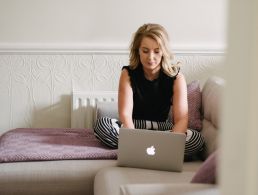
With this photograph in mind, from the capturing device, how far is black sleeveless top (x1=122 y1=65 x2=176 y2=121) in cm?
205

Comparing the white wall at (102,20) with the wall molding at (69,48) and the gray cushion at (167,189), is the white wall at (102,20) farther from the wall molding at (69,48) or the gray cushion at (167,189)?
the gray cushion at (167,189)

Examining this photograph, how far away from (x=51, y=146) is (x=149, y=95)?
1.74ft

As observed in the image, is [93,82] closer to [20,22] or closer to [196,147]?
[20,22]

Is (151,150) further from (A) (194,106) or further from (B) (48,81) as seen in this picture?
(B) (48,81)

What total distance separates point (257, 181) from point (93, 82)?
7.17ft

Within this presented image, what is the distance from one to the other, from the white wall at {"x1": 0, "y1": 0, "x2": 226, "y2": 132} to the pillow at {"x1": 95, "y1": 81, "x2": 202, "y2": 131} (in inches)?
12.7

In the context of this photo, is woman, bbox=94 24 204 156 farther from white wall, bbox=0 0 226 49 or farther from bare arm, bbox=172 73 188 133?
white wall, bbox=0 0 226 49

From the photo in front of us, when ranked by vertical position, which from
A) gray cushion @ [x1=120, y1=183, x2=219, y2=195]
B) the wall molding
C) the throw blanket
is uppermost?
the wall molding

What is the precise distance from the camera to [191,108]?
2.19 metres

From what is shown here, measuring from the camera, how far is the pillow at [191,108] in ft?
7.02

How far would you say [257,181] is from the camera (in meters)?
0.49

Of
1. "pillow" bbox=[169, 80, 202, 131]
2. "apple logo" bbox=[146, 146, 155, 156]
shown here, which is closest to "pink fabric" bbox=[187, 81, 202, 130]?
"pillow" bbox=[169, 80, 202, 131]

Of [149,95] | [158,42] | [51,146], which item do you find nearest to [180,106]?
[149,95]

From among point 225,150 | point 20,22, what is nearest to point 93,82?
point 20,22
